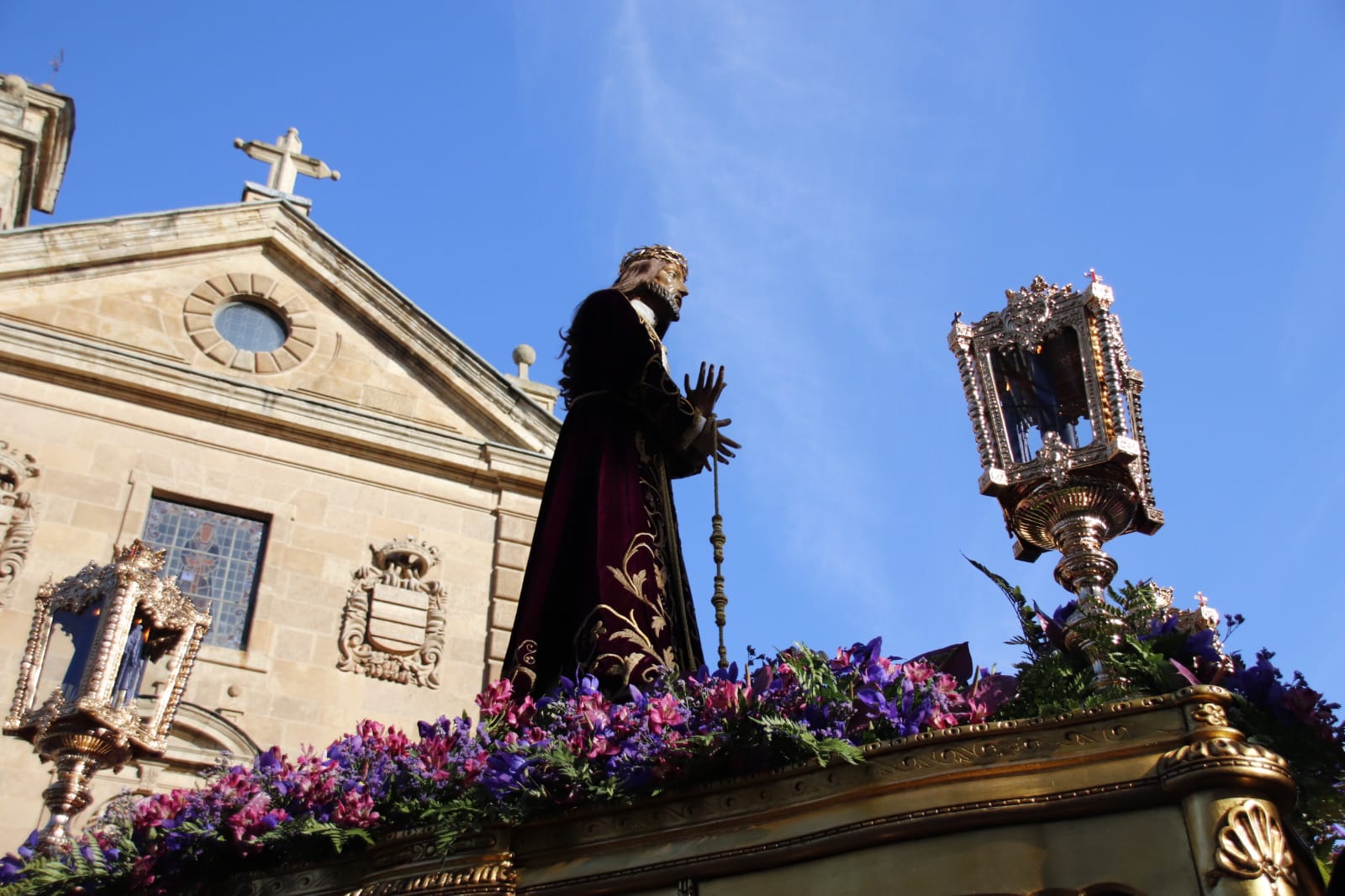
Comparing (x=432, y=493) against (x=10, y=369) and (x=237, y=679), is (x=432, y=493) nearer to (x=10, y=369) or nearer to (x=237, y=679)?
(x=237, y=679)

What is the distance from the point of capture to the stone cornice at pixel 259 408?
12.9 metres

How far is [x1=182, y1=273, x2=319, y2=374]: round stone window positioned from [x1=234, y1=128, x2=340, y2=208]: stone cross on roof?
1780mm

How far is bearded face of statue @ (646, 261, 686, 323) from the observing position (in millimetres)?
6551

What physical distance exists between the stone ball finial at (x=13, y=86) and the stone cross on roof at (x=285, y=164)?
13.3 ft

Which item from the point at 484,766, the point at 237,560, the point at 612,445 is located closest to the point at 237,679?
the point at 237,560

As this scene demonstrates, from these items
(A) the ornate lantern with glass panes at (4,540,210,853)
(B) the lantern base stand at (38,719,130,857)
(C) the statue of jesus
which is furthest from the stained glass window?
(C) the statue of jesus

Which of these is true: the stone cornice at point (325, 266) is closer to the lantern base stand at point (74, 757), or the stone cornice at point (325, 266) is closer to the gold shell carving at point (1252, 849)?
the lantern base stand at point (74, 757)

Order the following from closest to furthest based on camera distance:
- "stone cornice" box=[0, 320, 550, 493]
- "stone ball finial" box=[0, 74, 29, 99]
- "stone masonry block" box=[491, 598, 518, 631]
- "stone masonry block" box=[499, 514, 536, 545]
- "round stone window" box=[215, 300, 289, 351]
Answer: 1. "stone cornice" box=[0, 320, 550, 493]
2. "stone masonry block" box=[491, 598, 518, 631]
3. "stone masonry block" box=[499, 514, 536, 545]
4. "round stone window" box=[215, 300, 289, 351]
5. "stone ball finial" box=[0, 74, 29, 99]

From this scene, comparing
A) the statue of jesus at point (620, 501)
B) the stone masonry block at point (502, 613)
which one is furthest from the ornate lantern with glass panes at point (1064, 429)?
the stone masonry block at point (502, 613)

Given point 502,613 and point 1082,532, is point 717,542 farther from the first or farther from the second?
point 502,613

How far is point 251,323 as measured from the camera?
47.6 ft

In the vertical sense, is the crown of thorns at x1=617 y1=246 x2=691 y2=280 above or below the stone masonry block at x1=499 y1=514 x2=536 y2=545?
below

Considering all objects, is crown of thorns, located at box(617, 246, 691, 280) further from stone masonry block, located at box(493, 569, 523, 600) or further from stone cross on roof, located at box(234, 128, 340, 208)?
stone cross on roof, located at box(234, 128, 340, 208)

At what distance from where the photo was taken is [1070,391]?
4727 millimetres
